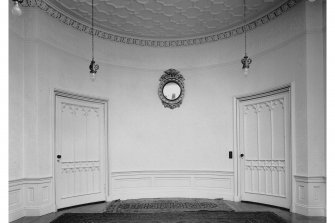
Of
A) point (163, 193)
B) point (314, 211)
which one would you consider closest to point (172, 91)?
point (163, 193)

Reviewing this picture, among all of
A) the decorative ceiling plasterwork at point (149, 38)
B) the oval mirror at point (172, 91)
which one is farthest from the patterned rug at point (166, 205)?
the decorative ceiling plasterwork at point (149, 38)

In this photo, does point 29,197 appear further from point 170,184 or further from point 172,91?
point 172,91

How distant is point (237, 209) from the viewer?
5.81 meters

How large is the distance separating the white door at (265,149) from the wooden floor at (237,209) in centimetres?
21

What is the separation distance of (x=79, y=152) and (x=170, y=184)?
7.43ft

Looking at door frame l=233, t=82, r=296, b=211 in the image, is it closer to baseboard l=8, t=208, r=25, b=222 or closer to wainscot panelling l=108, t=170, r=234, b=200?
wainscot panelling l=108, t=170, r=234, b=200

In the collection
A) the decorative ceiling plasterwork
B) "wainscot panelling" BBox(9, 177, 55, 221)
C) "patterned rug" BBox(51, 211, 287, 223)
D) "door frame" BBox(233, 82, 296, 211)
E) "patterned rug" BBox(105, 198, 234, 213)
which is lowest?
"patterned rug" BBox(105, 198, 234, 213)

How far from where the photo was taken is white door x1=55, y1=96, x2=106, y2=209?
5895 mm

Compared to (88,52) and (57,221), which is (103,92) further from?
(57,221)

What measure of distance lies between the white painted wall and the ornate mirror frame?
12cm

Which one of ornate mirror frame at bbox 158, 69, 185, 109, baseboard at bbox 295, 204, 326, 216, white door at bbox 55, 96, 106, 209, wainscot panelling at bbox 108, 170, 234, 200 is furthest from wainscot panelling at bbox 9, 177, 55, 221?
baseboard at bbox 295, 204, 326, 216

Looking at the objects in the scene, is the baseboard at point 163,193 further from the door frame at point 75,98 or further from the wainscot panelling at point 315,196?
the wainscot panelling at point 315,196
